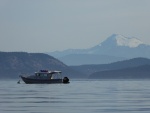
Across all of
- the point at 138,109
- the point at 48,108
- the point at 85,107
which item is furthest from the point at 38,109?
the point at 138,109

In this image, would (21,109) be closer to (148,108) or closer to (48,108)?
(48,108)

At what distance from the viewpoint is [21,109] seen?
246ft

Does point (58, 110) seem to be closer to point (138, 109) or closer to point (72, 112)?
point (72, 112)

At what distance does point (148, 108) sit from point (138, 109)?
1956 mm

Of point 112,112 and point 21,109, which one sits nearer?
point 112,112

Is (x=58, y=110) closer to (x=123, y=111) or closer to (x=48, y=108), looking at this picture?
(x=48, y=108)

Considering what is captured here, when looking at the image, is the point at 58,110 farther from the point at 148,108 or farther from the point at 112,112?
the point at 148,108

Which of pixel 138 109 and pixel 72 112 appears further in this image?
pixel 138 109

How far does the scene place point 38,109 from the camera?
74.5m

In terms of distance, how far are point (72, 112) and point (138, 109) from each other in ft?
32.4

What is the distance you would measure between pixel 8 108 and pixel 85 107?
1020cm

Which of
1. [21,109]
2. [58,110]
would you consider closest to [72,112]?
[58,110]

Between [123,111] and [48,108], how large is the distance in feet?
34.5

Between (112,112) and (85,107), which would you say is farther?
(85,107)
